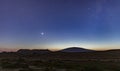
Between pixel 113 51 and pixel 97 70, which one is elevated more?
pixel 113 51

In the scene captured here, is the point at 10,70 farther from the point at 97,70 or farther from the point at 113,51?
the point at 113,51

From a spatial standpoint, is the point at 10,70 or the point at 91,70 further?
the point at 10,70

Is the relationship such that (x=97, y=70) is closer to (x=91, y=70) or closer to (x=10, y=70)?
(x=91, y=70)

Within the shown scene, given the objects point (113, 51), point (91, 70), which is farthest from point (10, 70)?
point (113, 51)

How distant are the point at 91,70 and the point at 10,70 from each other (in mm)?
16771

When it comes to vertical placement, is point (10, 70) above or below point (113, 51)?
below

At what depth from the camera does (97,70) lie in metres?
35.8

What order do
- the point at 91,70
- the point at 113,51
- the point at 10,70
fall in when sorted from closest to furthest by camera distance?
the point at 91,70 < the point at 10,70 < the point at 113,51

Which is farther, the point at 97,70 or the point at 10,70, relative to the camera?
the point at 10,70

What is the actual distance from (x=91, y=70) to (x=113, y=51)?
127500 mm

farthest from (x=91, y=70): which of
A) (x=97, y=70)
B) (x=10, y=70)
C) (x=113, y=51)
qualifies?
(x=113, y=51)

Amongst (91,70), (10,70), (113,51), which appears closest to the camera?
(91,70)

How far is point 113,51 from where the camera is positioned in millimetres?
158125

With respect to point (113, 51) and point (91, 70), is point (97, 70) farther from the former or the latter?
point (113, 51)
